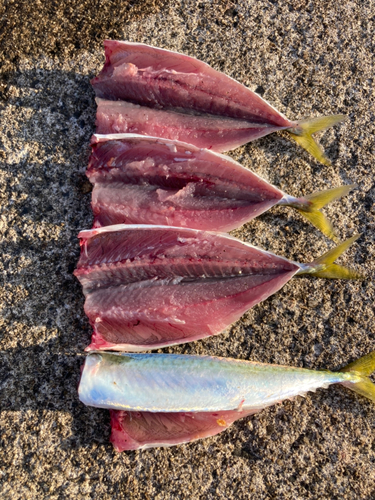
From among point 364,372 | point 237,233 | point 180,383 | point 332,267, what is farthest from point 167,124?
point 364,372

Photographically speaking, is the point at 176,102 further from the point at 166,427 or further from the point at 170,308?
the point at 166,427

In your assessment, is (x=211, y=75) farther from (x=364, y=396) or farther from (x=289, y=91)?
(x=364, y=396)

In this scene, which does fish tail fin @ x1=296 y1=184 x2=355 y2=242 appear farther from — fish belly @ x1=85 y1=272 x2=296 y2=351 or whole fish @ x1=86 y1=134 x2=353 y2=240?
fish belly @ x1=85 y1=272 x2=296 y2=351

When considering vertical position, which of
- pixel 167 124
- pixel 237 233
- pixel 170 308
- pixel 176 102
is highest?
pixel 176 102

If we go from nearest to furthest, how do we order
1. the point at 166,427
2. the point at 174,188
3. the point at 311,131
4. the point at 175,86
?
the point at 166,427
the point at 174,188
the point at 175,86
the point at 311,131

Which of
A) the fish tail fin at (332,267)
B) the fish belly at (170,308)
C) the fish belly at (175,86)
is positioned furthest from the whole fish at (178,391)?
the fish belly at (175,86)

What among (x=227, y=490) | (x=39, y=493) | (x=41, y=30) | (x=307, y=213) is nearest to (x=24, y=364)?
(x=39, y=493)

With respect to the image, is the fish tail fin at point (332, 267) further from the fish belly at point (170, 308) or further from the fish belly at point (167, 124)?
the fish belly at point (167, 124)
